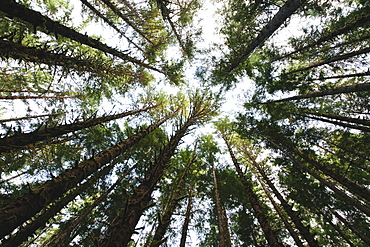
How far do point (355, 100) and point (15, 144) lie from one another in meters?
15.5

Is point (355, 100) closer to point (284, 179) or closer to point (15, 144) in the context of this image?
point (284, 179)

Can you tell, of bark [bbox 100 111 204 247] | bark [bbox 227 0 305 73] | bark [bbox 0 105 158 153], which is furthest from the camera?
bark [bbox 227 0 305 73]

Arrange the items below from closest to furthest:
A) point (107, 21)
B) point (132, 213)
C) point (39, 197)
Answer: point (132, 213), point (39, 197), point (107, 21)

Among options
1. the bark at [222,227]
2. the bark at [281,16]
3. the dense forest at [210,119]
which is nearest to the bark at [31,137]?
the dense forest at [210,119]

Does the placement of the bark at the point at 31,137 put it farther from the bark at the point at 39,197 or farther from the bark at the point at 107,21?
the bark at the point at 107,21

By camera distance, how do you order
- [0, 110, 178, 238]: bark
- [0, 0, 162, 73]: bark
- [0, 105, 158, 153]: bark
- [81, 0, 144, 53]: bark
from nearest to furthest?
[0, 110, 178, 238]: bark < [0, 0, 162, 73]: bark < [0, 105, 158, 153]: bark < [81, 0, 144, 53]: bark

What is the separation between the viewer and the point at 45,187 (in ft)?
10.4

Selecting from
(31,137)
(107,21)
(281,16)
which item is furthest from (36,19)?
(281,16)

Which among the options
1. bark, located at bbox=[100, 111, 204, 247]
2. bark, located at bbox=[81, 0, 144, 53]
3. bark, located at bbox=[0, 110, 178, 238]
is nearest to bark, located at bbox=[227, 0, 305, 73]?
bark, located at bbox=[100, 111, 204, 247]

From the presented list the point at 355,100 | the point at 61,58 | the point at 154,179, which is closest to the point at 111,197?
the point at 61,58

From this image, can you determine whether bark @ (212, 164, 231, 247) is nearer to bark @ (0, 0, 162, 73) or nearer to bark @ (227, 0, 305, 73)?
bark @ (227, 0, 305, 73)

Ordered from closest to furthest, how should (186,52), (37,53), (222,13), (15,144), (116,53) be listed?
1. (15,144)
2. (37,53)
3. (116,53)
4. (222,13)
5. (186,52)

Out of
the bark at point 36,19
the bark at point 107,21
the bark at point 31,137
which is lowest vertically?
the bark at point 31,137

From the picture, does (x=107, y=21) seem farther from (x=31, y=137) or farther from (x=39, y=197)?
(x=39, y=197)
